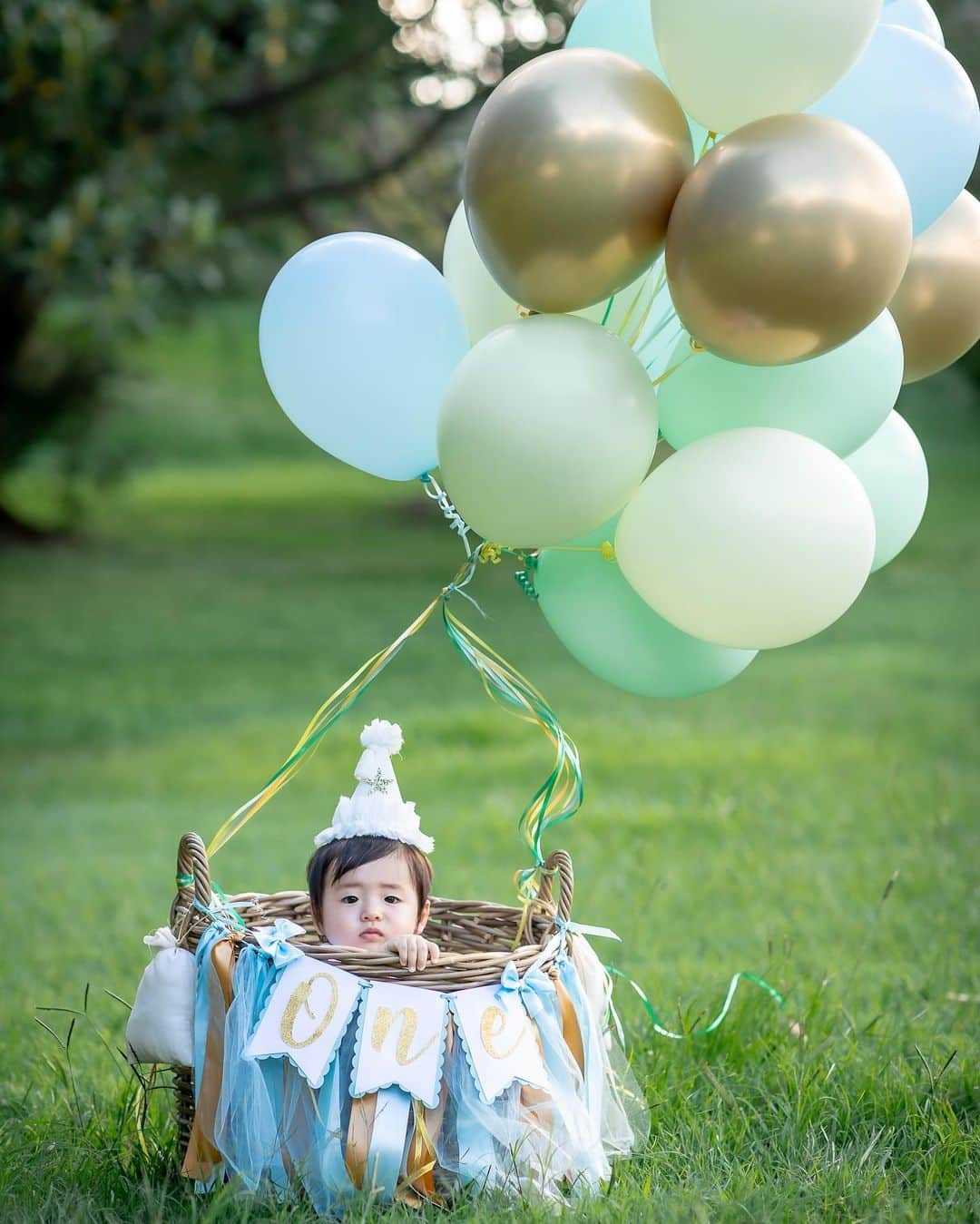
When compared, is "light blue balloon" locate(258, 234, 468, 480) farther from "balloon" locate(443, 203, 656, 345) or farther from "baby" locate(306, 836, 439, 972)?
"baby" locate(306, 836, 439, 972)

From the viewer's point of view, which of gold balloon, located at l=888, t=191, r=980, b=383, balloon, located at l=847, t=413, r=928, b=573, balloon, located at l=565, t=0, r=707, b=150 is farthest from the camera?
balloon, located at l=847, t=413, r=928, b=573

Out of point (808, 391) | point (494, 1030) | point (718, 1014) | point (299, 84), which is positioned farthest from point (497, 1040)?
point (299, 84)

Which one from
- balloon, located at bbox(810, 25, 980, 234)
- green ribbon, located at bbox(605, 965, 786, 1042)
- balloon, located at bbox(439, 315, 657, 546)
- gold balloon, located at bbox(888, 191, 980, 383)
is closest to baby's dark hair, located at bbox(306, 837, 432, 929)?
green ribbon, located at bbox(605, 965, 786, 1042)

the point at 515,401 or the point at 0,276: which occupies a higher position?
the point at 0,276

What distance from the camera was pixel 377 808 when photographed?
2.34 meters

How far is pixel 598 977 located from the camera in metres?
2.26

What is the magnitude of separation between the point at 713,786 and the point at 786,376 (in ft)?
10.0

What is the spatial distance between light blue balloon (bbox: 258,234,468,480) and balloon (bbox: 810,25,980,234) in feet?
2.16

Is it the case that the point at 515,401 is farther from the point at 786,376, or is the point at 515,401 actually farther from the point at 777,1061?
the point at 777,1061

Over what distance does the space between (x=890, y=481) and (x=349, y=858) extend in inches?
43.8

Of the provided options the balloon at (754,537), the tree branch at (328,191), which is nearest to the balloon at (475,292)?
the balloon at (754,537)

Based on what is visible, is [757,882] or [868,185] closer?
[868,185]

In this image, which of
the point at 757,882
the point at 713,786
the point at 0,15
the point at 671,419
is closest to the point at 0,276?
the point at 0,15

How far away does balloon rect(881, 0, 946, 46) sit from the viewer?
7.50ft
